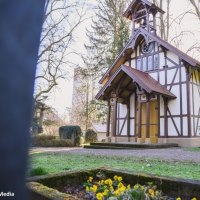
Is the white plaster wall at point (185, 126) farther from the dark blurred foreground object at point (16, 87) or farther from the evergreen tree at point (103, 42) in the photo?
the dark blurred foreground object at point (16, 87)

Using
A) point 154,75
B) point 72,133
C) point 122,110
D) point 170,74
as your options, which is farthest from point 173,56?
point 72,133

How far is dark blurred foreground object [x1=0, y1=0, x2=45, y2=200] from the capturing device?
1.04ft

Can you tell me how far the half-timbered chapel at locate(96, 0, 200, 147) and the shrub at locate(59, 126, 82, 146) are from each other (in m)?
3.48

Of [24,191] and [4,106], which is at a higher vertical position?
[4,106]

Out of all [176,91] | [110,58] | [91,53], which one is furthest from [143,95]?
[91,53]

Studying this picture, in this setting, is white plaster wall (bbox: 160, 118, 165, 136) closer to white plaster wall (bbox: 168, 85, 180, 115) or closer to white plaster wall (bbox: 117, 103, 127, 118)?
white plaster wall (bbox: 168, 85, 180, 115)

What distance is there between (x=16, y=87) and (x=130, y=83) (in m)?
16.7

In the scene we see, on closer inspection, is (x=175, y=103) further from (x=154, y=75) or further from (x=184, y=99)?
(x=154, y=75)

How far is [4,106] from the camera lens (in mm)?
315

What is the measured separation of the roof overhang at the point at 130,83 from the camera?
14.3 metres

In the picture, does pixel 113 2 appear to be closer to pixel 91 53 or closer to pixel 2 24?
pixel 91 53

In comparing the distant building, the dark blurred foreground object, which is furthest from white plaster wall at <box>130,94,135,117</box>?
the dark blurred foreground object

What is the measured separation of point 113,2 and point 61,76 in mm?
10204

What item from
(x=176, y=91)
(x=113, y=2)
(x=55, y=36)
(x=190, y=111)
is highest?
(x=113, y=2)
